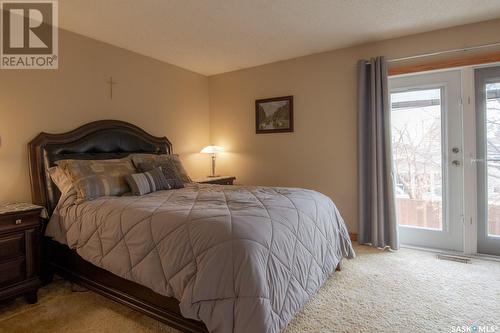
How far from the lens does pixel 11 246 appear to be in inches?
86.0

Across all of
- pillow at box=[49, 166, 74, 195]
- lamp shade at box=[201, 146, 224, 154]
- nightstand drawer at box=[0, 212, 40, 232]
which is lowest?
nightstand drawer at box=[0, 212, 40, 232]

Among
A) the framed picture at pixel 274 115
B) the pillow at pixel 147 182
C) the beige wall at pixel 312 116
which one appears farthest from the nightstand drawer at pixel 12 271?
the framed picture at pixel 274 115

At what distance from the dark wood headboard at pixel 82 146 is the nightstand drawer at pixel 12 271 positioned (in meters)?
0.56

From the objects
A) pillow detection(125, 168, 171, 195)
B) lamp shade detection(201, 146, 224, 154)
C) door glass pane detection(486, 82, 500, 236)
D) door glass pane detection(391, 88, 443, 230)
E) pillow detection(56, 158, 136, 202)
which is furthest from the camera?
lamp shade detection(201, 146, 224, 154)

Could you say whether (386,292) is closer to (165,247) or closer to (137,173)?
(165,247)

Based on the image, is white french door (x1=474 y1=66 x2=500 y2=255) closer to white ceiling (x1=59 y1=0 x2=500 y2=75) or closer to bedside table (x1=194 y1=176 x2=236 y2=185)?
white ceiling (x1=59 y1=0 x2=500 y2=75)

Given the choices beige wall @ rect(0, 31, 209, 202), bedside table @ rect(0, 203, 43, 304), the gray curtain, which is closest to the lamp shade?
beige wall @ rect(0, 31, 209, 202)

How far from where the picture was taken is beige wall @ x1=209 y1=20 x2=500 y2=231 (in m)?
3.30

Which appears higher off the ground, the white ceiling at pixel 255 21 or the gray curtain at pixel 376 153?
the white ceiling at pixel 255 21

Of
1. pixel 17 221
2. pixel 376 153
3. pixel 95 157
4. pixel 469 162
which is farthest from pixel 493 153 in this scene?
pixel 17 221

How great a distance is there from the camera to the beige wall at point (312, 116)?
10.8 feet

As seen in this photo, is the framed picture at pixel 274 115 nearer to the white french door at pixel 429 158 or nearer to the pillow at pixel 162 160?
the white french door at pixel 429 158

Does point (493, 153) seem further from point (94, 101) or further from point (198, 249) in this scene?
point (94, 101)

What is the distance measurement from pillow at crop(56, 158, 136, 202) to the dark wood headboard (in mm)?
163
